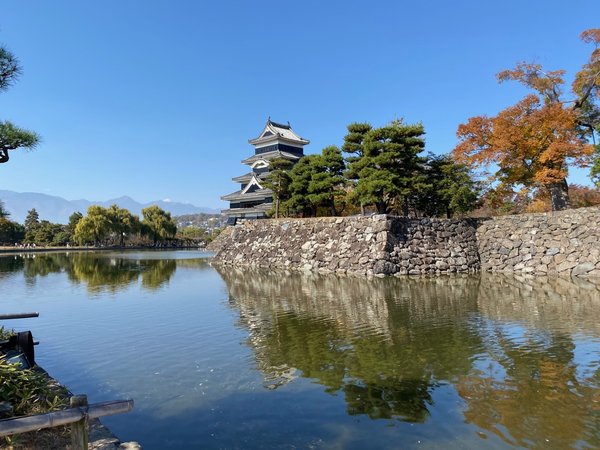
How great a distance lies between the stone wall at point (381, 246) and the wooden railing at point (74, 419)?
551 inches

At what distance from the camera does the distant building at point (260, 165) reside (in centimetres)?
3988

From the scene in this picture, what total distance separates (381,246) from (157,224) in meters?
48.2

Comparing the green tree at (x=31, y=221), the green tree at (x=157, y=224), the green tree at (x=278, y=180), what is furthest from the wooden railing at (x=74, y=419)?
the green tree at (x=31, y=221)

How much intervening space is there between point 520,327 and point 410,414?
14.0 feet

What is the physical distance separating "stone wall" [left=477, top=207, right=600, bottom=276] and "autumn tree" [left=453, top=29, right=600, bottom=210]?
1.86m

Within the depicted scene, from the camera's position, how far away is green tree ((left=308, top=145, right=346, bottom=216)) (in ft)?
81.4

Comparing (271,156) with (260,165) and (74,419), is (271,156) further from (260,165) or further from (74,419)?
(74,419)

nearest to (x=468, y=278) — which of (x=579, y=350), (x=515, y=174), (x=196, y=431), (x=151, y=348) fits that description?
(x=515, y=174)

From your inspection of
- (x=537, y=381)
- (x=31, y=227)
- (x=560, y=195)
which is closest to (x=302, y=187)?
(x=560, y=195)

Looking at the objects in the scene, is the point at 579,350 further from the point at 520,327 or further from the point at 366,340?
the point at 366,340

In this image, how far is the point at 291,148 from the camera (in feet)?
141

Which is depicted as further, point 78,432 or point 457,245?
point 457,245

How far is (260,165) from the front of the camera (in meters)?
42.7

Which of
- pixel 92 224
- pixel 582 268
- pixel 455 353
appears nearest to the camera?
pixel 455 353
